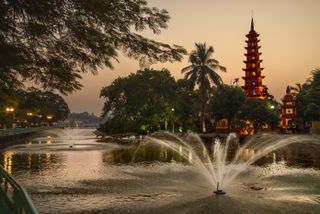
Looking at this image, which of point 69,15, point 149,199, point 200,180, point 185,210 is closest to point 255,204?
point 185,210

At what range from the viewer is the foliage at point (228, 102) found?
71.3 metres

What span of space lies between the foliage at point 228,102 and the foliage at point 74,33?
6334cm

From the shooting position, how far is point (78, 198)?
1561cm

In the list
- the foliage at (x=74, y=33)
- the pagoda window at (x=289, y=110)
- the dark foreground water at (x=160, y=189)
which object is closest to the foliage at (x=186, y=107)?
the pagoda window at (x=289, y=110)

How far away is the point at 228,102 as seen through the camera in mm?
71062

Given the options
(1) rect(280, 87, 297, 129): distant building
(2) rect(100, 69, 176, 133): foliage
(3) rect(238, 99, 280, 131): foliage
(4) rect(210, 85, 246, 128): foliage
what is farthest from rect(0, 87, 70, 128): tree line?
(1) rect(280, 87, 297, 129): distant building

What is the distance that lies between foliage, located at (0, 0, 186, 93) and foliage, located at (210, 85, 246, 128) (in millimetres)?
63343

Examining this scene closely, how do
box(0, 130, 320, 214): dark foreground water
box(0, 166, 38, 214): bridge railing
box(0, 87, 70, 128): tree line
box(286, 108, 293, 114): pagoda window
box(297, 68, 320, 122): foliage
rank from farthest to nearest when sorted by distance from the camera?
box(286, 108, 293, 114): pagoda window < box(297, 68, 320, 122): foliage < box(0, 130, 320, 214): dark foreground water < box(0, 87, 70, 128): tree line < box(0, 166, 38, 214): bridge railing

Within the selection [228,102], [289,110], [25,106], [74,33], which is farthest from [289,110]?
[74,33]

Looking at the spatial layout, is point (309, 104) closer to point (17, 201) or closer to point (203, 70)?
point (203, 70)

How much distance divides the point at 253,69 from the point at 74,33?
283 feet

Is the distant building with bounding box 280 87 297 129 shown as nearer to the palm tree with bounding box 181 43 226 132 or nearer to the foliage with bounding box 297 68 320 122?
the foliage with bounding box 297 68 320 122

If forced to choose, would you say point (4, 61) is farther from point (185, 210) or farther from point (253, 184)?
point (253, 184)

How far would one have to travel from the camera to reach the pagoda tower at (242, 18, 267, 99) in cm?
8738
